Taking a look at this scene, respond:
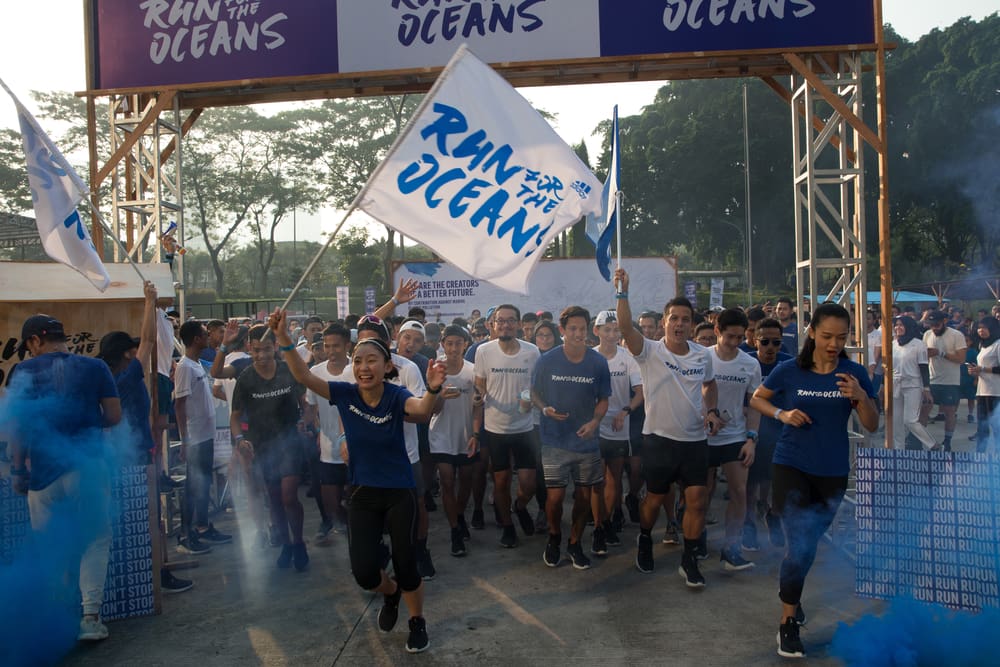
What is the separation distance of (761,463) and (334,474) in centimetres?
360

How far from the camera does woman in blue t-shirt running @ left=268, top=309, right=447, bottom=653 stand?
178 inches

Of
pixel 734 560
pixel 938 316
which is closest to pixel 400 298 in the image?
pixel 734 560

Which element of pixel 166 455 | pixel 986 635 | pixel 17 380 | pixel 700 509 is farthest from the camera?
pixel 166 455

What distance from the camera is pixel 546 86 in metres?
9.03

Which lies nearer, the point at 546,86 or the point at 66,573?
the point at 66,573

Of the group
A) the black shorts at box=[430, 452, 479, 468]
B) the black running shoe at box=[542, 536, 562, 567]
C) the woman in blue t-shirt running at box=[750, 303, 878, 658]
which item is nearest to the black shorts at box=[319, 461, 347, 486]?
the black shorts at box=[430, 452, 479, 468]

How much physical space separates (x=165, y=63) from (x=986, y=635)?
30.0 feet

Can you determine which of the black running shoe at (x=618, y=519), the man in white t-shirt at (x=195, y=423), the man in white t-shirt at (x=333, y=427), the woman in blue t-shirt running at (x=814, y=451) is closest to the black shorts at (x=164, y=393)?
the man in white t-shirt at (x=195, y=423)

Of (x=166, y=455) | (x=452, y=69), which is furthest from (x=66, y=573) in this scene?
(x=452, y=69)

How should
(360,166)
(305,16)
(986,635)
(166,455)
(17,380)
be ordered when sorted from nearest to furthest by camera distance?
(986,635)
(17,380)
(166,455)
(305,16)
(360,166)

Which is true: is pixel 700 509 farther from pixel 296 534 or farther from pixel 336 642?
pixel 296 534

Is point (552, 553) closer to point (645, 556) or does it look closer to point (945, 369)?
point (645, 556)

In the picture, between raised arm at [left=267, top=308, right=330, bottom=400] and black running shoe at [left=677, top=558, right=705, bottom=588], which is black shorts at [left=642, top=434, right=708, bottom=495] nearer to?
black running shoe at [left=677, top=558, right=705, bottom=588]

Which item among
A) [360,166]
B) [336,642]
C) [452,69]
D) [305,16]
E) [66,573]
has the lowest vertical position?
[336,642]
